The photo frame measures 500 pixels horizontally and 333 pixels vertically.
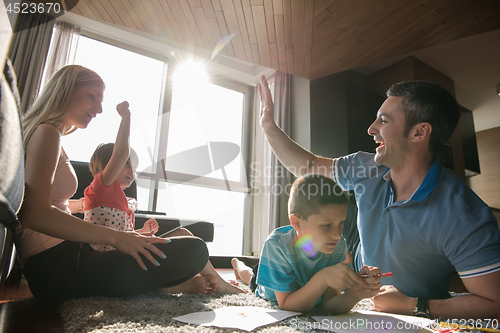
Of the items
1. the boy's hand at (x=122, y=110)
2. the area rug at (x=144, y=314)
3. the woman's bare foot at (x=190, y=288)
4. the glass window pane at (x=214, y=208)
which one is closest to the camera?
the area rug at (x=144, y=314)

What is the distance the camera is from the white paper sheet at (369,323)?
2.31 feet

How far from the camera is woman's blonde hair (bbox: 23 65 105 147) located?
96 cm

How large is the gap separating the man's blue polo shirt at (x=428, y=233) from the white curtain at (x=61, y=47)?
349 cm

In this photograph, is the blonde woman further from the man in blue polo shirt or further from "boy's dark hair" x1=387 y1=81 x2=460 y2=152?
"boy's dark hair" x1=387 y1=81 x2=460 y2=152

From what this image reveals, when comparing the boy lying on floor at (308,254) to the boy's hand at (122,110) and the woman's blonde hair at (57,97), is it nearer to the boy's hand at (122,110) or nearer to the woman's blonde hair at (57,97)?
the boy's hand at (122,110)

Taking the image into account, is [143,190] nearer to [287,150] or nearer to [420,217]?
[287,150]

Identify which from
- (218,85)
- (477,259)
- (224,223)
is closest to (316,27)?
(218,85)

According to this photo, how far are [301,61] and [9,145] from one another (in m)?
3.44

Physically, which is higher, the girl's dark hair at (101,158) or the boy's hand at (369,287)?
the girl's dark hair at (101,158)

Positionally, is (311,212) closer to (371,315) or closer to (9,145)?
(371,315)

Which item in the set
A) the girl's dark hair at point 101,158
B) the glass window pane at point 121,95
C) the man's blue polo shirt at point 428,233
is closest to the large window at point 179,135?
the glass window pane at point 121,95

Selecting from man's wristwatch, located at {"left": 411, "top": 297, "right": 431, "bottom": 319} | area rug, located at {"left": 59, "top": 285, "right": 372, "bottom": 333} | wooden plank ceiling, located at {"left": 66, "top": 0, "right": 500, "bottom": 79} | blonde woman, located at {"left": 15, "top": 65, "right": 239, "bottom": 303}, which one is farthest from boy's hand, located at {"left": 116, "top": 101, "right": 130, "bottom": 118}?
wooden plank ceiling, located at {"left": 66, "top": 0, "right": 500, "bottom": 79}

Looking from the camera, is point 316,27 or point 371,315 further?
point 316,27

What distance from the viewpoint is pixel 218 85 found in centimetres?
460
